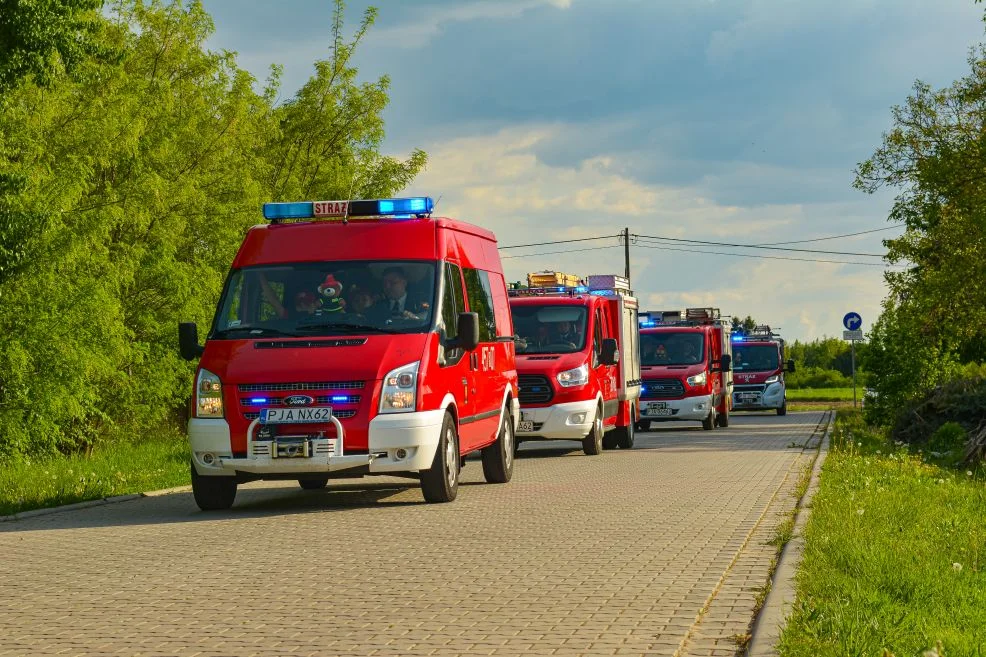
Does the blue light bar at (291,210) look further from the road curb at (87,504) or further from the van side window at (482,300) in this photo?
the road curb at (87,504)

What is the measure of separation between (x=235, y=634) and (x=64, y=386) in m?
16.9

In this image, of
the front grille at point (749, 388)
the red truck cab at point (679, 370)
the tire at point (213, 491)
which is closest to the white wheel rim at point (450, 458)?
the tire at point (213, 491)

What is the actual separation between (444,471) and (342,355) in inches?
61.7

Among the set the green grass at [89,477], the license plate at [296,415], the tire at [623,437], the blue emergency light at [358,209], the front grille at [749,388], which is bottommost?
the tire at [623,437]

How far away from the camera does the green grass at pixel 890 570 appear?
21.5 feet

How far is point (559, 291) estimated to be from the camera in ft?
78.9

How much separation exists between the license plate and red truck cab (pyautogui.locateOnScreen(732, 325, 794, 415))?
34620 mm

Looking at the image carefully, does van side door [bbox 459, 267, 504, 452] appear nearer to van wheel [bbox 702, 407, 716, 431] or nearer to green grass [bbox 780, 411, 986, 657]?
green grass [bbox 780, 411, 986, 657]

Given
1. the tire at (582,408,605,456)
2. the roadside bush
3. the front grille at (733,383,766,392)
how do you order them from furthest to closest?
1. the front grille at (733,383,766,392)
2. the roadside bush
3. the tire at (582,408,605,456)

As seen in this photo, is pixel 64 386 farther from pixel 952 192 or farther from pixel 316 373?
pixel 952 192

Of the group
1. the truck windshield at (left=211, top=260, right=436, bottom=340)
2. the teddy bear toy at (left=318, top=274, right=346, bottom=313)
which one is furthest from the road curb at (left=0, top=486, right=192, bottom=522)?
the teddy bear toy at (left=318, top=274, right=346, bottom=313)

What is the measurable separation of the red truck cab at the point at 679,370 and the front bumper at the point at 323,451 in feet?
62.3

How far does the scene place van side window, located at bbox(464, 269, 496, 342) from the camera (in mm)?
15795

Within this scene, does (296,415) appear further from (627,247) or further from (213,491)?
(627,247)
